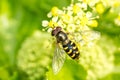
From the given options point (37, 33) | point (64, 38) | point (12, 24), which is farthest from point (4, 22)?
point (64, 38)

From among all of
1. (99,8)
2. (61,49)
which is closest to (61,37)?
(61,49)

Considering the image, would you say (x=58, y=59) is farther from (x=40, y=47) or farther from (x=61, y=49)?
(x=40, y=47)

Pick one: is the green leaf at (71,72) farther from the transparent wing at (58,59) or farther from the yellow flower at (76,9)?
the yellow flower at (76,9)

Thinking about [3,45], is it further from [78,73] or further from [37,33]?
[78,73]

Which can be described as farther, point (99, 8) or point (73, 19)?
point (99, 8)

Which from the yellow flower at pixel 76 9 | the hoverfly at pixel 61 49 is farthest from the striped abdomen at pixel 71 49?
the yellow flower at pixel 76 9

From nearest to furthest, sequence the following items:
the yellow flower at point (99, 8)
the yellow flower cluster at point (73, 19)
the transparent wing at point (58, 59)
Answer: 1. the transparent wing at point (58, 59)
2. the yellow flower cluster at point (73, 19)
3. the yellow flower at point (99, 8)
